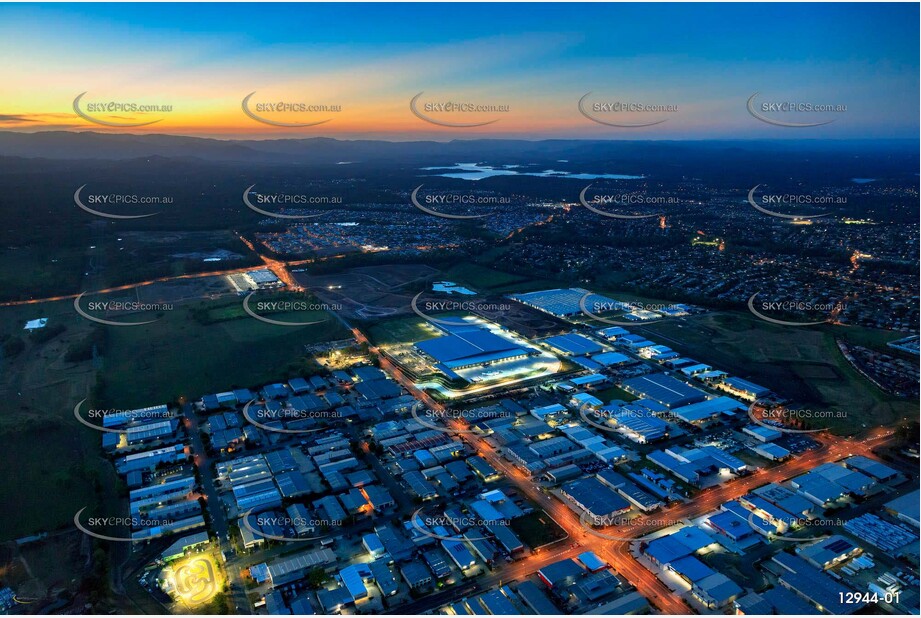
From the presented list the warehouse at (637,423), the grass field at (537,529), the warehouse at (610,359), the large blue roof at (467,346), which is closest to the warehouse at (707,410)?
the warehouse at (637,423)

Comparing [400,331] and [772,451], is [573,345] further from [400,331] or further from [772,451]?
[772,451]

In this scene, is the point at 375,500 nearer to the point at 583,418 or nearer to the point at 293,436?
the point at 293,436

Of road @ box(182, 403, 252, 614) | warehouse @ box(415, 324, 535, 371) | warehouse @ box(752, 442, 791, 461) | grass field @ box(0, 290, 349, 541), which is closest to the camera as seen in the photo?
road @ box(182, 403, 252, 614)

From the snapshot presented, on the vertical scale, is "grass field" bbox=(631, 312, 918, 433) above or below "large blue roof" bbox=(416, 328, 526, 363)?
above

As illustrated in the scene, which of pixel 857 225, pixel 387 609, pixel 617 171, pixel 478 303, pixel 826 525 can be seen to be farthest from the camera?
pixel 617 171

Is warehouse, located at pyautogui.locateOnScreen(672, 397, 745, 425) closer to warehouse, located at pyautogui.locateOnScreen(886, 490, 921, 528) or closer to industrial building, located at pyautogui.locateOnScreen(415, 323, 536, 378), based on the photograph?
warehouse, located at pyautogui.locateOnScreen(886, 490, 921, 528)

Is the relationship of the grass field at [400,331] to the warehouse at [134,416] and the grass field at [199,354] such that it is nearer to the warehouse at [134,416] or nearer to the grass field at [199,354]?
the grass field at [199,354]

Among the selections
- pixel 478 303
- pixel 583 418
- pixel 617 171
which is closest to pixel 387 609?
pixel 583 418

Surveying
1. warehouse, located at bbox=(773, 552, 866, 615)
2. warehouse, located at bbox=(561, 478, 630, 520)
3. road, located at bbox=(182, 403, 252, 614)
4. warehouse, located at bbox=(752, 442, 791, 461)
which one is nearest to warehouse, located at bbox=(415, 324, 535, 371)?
warehouse, located at bbox=(561, 478, 630, 520)
